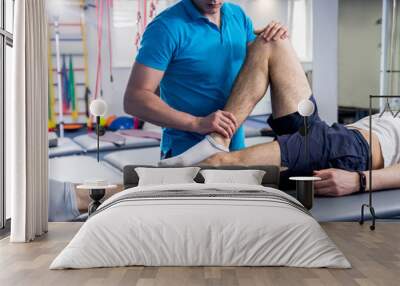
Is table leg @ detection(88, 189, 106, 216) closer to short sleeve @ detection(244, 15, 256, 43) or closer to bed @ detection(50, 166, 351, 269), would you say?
bed @ detection(50, 166, 351, 269)

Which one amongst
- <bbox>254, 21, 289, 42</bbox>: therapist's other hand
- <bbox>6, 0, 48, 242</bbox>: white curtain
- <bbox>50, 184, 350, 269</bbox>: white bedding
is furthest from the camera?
<bbox>254, 21, 289, 42</bbox>: therapist's other hand

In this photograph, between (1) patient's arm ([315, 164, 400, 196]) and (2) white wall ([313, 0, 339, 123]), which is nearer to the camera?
(1) patient's arm ([315, 164, 400, 196])

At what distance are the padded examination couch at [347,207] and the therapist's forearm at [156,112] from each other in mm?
1518

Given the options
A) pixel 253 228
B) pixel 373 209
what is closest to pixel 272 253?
pixel 253 228

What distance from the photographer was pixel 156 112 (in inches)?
241

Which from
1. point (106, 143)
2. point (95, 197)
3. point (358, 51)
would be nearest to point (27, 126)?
point (95, 197)

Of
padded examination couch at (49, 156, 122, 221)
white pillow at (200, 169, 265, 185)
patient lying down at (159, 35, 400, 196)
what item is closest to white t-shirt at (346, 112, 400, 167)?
patient lying down at (159, 35, 400, 196)

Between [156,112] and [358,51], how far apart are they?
7.21 ft

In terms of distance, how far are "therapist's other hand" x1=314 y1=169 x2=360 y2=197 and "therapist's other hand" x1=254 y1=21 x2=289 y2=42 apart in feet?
4.74

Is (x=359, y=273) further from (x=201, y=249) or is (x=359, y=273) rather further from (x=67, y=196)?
(x=67, y=196)

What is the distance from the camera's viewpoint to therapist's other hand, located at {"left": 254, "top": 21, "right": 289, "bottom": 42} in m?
6.23

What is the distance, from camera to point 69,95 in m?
6.31

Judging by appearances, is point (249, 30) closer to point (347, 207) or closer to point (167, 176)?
point (167, 176)

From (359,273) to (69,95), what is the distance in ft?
11.9
